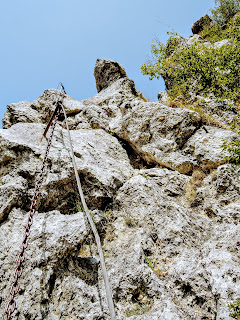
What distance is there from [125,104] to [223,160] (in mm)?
5769

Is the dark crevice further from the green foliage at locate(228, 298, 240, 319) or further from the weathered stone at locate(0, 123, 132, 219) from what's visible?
the green foliage at locate(228, 298, 240, 319)

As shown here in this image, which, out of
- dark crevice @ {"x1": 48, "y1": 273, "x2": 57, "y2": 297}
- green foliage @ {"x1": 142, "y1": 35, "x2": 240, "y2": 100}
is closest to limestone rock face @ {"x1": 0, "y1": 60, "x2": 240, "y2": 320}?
dark crevice @ {"x1": 48, "y1": 273, "x2": 57, "y2": 297}

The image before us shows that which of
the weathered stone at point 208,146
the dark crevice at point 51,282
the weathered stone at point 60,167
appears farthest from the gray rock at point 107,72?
the dark crevice at point 51,282

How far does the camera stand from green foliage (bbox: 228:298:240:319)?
305cm

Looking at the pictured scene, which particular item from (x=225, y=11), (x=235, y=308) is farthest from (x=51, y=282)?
(x=225, y=11)

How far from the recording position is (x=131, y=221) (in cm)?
551

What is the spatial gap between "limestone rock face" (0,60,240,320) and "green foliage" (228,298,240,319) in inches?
2.6

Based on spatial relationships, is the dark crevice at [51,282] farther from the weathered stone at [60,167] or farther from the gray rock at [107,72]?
the gray rock at [107,72]

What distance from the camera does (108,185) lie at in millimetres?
6312

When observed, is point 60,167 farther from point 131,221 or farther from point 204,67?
point 204,67

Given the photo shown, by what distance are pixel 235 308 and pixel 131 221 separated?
2882 millimetres

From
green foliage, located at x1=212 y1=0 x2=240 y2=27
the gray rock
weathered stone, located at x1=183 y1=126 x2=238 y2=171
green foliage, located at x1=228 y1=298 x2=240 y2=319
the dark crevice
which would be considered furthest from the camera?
green foliage, located at x1=212 y1=0 x2=240 y2=27

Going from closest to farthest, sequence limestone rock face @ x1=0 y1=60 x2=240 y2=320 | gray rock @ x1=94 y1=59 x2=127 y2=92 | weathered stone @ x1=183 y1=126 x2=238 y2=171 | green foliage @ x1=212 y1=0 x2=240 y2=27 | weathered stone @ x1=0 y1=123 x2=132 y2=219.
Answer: limestone rock face @ x1=0 y1=60 x2=240 y2=320 < weathered stone @ x1=0 y1=123 x2=132 y2=219 < weathered stone @ x1=183 y1=126 x2=238 y2=171 < gray rock @ x1=94 y1=59 x2=127 y2=92 < green foliage @ x1=212 y1=0 x2=240 y2=27

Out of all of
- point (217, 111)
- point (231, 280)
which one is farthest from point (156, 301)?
point (217, 111)
